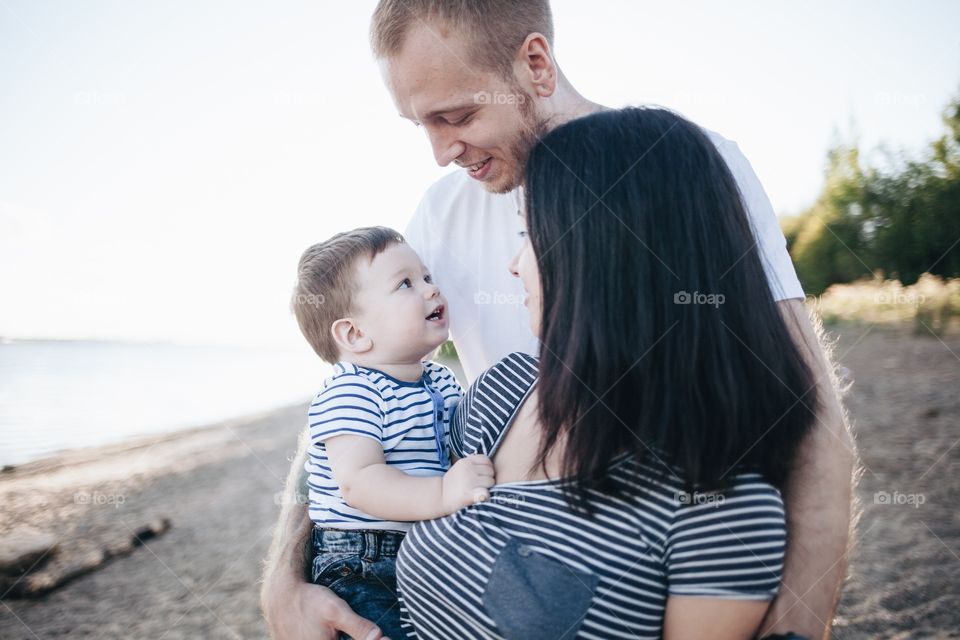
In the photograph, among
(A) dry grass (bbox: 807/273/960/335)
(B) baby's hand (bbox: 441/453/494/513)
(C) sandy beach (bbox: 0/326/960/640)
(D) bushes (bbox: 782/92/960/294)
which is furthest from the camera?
(A) dry grass (bbox: 807/273/960/335)

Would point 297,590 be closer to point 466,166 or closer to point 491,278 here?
point 491,278

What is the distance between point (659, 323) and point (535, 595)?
1.88 ft

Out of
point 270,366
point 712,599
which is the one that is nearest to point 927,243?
point 712,599

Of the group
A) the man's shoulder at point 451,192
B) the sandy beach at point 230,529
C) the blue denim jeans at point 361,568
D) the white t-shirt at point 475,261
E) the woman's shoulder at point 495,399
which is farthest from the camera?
the sandy beach at point 230,529

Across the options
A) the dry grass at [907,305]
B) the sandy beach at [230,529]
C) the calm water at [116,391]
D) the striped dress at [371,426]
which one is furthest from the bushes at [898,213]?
the striped dress at [371,426]

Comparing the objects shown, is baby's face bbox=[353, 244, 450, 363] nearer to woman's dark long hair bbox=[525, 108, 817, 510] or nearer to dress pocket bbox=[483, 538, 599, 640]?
woman's dark long hair bbox=[525, 108, 817, 510]

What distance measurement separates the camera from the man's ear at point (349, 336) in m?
1.99

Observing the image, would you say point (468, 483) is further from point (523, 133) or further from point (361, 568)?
point (523, 133)

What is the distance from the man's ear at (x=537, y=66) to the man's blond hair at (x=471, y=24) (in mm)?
31

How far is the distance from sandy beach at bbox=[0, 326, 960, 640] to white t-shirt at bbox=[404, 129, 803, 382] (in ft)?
8.29

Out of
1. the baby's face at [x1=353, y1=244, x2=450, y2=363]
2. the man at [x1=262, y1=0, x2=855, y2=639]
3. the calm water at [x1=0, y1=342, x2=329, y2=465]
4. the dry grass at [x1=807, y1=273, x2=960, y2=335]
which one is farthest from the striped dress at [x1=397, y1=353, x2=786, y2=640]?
the dry grass at [x1=807, y1=273, x2=960, y2=335]

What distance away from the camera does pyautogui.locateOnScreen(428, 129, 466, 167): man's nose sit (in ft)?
7.34

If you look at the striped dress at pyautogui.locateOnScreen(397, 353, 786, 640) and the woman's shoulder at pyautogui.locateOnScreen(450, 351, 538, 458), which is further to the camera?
the woman's shoulder at pyautogui.locateOnScreen(450, 351, 538, 458)

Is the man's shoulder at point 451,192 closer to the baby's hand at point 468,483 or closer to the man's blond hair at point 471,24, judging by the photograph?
the man's blond hair at point 471,24
